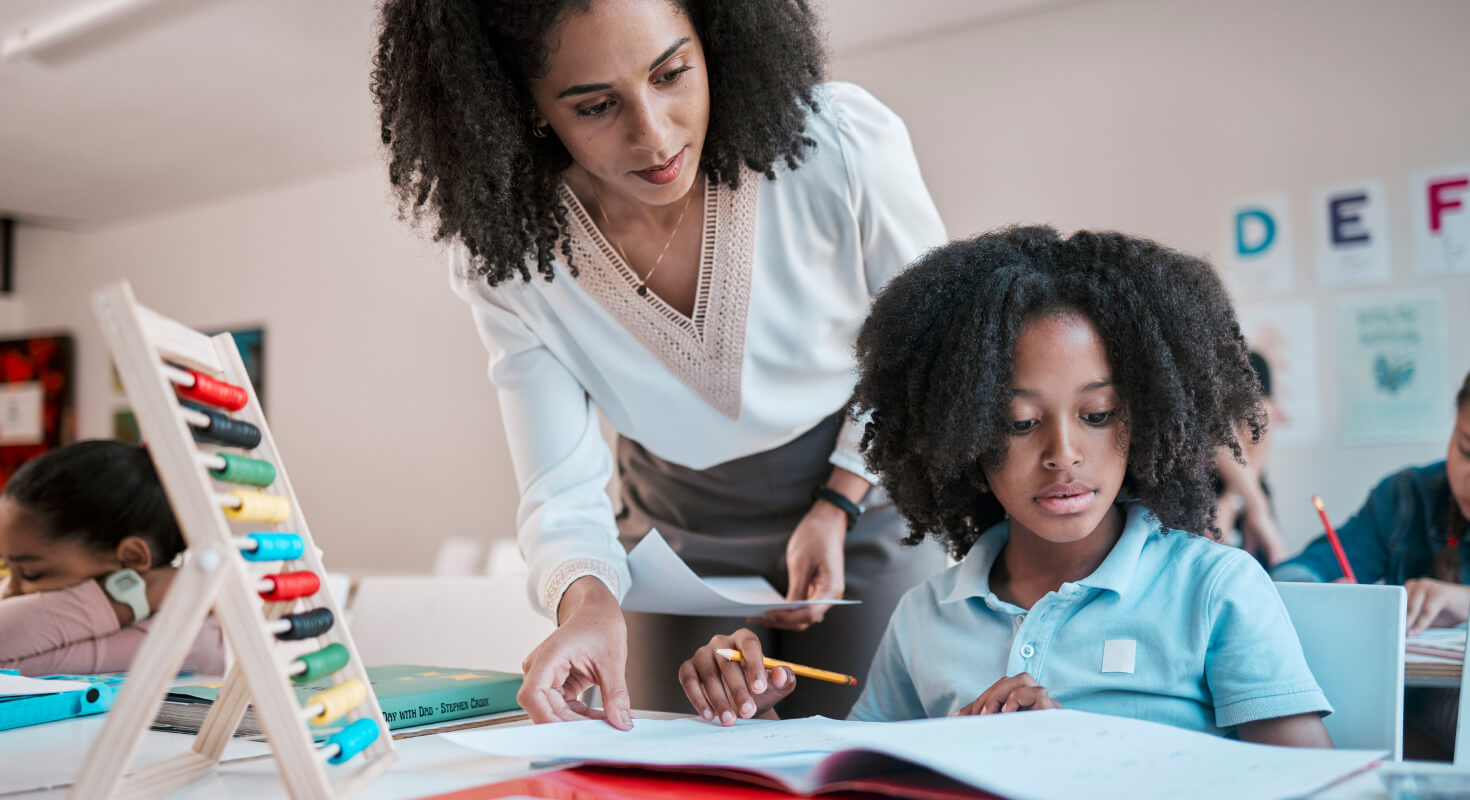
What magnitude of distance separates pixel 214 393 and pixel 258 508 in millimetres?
76

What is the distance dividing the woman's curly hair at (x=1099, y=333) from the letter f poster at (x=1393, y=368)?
3038 mm

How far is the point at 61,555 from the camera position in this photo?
5.54 feet

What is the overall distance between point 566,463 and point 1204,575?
0.68 m

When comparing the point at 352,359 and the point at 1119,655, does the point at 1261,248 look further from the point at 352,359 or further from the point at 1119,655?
the point at 352,359

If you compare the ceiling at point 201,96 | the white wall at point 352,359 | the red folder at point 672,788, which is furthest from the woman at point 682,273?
the white wall at point 352,359

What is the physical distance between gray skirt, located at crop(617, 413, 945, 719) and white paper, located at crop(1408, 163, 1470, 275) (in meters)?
3.00

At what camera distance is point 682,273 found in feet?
4.23

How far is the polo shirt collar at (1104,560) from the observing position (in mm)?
921

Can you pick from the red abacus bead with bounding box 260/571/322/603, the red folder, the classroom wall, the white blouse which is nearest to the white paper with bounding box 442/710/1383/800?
the red folder

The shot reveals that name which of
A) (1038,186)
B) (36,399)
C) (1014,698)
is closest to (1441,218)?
(1038,186)

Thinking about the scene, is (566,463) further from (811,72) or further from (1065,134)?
(1065,134)

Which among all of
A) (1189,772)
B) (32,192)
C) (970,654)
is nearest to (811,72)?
(970,654)

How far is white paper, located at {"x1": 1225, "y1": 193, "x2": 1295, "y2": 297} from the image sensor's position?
3809 millimetres

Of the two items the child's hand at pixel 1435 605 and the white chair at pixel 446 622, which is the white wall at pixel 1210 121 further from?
the white chair at pixel 446 622
